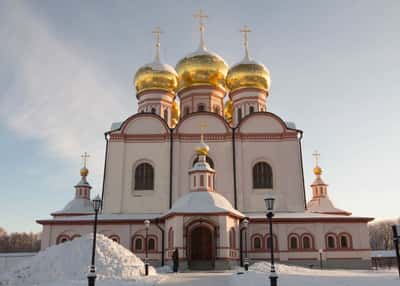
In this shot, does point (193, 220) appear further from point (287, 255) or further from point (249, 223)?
point (287, 255)

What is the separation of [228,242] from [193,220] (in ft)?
6.91

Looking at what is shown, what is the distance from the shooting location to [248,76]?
101 feet

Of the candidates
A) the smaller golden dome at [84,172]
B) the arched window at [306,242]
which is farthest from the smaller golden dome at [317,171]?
the smaller golden dome at [84,172]

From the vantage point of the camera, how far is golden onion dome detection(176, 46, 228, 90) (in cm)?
3119

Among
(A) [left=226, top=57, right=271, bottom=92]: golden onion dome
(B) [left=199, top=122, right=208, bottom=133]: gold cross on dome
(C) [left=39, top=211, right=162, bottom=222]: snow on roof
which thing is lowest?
(C) [left=39, top=211, right=162, bottom=222]: snow on roof

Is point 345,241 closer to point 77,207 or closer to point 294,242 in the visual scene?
point 294,242

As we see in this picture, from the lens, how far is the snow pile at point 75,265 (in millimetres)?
14109

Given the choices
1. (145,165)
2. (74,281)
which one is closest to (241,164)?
(145,165)

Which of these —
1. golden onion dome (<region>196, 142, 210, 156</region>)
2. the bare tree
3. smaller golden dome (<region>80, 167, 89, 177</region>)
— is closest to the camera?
golden onion dome (<region>196, 142, 210, 156</region>)

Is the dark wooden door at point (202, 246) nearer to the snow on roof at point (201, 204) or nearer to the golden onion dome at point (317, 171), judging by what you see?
the snow on roof at point (201, 204)

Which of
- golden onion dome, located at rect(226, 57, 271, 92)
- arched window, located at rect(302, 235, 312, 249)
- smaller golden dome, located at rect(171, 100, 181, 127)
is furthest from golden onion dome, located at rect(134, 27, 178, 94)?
arched window, located at rect(302, 235, 312, 249)

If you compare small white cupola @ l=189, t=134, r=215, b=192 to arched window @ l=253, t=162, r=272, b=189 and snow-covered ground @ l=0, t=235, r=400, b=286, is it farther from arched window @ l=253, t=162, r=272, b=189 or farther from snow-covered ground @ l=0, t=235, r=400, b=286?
snow-covered ground @ l=0, t=235, r=400, b=286

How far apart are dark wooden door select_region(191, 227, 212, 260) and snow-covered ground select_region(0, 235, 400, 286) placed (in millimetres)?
5371

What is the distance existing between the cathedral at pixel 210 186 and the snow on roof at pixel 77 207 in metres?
0.38
